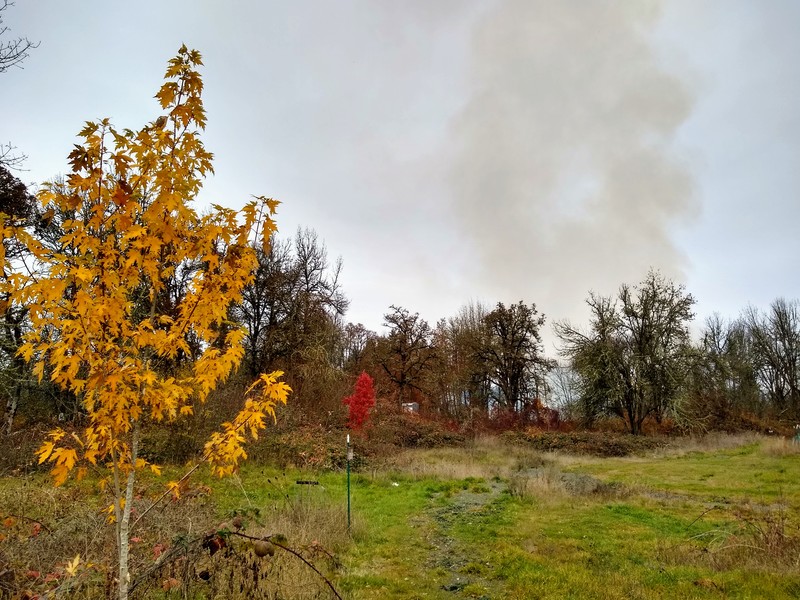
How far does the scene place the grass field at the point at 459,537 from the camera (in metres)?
4.70

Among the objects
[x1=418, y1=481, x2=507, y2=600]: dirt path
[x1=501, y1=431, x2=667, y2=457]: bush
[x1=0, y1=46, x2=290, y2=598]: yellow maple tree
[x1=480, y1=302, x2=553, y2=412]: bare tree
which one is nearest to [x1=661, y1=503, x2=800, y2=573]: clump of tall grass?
[x1=418, y1=481, x2=507, y2=600]: dirt path

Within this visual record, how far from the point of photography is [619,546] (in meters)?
7.55

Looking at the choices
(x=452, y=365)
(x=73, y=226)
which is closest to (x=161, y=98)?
(x=73, y=226)

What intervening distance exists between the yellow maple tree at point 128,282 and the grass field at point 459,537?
1041mm

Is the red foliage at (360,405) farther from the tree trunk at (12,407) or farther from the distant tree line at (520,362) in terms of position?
the tree trunk at (12,407)

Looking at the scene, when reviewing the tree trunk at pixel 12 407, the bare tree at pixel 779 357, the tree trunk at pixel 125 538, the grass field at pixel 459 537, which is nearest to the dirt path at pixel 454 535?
the grass field at pixel 459 537

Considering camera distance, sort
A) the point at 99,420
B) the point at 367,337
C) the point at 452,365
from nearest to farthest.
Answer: the point at 99,420 → the point at 452,365 → the point at 367,337

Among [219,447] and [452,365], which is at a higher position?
[452,365]

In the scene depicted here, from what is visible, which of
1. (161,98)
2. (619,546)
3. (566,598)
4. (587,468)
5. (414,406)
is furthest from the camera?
(414,406)

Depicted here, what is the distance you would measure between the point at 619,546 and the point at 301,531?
16.9 ft

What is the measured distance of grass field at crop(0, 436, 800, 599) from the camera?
4.70 metres

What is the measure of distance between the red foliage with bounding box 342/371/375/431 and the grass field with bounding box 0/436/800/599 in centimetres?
756

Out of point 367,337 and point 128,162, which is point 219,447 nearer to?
point 128,162

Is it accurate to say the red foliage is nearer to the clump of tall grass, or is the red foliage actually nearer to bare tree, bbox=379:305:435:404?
bare tree, bbox=379:305:435:404
